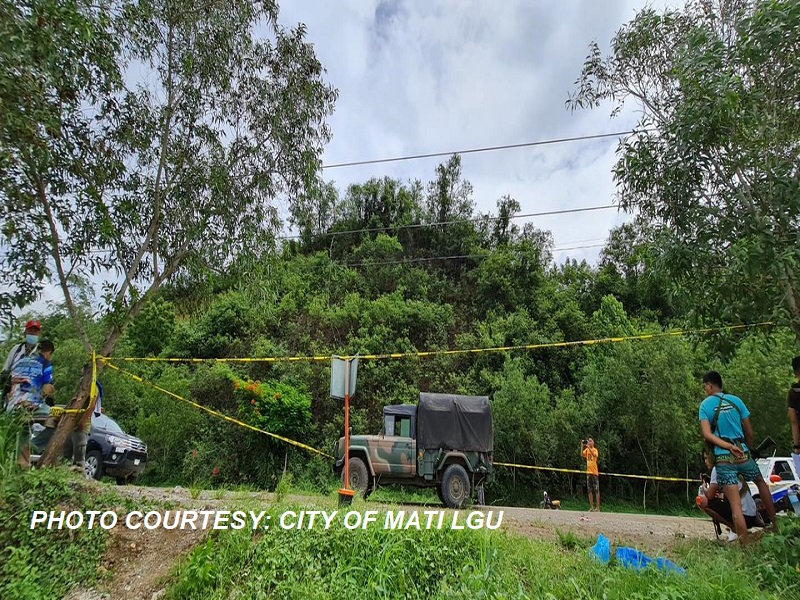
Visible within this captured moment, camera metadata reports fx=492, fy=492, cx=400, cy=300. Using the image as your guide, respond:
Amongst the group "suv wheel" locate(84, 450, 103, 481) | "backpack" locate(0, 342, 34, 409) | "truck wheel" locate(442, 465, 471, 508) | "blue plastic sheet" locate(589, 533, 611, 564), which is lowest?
"truck wheel" locate(442, 465, 471, 508)

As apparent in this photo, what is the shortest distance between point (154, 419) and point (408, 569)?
14.8 metres

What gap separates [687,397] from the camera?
15297 mm

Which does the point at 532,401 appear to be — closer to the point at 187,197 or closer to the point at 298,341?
the point at 298,341

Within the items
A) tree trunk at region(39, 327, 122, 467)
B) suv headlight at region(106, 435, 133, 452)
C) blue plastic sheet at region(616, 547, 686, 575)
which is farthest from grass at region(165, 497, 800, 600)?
suv headlight at region(106, 435, 133, 452)

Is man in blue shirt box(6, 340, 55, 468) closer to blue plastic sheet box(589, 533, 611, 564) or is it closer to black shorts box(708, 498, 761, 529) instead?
blue plastic sheet box(589, 533, 611, 564)

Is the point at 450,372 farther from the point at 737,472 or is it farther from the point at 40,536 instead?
the point at 40,536

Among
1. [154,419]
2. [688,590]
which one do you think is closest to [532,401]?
[154,419]

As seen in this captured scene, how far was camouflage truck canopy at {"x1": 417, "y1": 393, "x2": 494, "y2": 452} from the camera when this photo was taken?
9.66 m

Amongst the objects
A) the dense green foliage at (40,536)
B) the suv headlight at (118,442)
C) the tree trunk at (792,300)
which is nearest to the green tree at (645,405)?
the tree trunk at (792,300)

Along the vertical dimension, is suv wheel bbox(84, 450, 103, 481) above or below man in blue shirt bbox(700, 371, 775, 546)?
below

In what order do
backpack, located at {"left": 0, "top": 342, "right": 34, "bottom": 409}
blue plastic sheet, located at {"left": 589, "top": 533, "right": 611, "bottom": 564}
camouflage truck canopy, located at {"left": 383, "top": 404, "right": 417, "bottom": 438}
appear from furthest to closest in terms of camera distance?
camouflage truck canopy, located at {"left": 383, "top": 404, "right": 417, "bottom": 438} < backpack, located at {"left": 0, "top": 342, "right": 34, "bottom": 409} < blue plastic sheet, located at {"left": 589, "top": 533, "right": 611, "bottom": 564}

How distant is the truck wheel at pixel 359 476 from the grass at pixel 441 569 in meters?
4.98

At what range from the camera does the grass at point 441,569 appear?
3.48 m

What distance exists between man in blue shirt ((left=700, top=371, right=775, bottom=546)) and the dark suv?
8.85 meters
